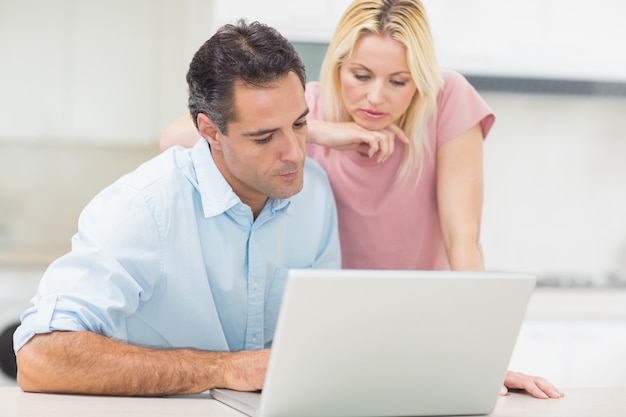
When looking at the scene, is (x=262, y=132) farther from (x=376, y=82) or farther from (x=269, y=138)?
(x=376, y=82)

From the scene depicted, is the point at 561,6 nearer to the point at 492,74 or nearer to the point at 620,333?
the point at 492,74

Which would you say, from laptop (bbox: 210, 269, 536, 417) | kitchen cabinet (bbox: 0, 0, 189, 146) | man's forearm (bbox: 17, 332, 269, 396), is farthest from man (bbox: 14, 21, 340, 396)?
kitchen cabinet (bbox: 0, 0, 189, 146)

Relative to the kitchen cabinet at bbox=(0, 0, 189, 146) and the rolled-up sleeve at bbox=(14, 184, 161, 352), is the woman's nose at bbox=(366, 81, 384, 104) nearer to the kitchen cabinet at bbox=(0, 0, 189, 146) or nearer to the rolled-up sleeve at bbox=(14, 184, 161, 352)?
the rolled-up sleeve at bbox=(14, 184, 161, 352)

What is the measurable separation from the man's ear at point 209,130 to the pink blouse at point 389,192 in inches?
12.7

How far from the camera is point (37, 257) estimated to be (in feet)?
11.2

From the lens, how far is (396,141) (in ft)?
6.26

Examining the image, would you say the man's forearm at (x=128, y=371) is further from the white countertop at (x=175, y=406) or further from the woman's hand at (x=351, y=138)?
the woman's hand at (x=351, y=138)

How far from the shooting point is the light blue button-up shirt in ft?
4.84

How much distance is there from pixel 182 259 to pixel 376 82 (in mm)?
513

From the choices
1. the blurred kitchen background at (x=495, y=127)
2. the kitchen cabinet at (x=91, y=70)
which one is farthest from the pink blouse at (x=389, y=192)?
the kitchen cabinet at (x=91, y=70)

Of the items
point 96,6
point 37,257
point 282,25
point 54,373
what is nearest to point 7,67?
point 96,6

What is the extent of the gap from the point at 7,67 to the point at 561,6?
220 cm

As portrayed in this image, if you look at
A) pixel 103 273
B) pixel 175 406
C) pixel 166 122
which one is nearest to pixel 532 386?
pixel 175 406

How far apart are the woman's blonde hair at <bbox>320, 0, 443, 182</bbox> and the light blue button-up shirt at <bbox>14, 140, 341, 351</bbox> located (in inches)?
6.8
